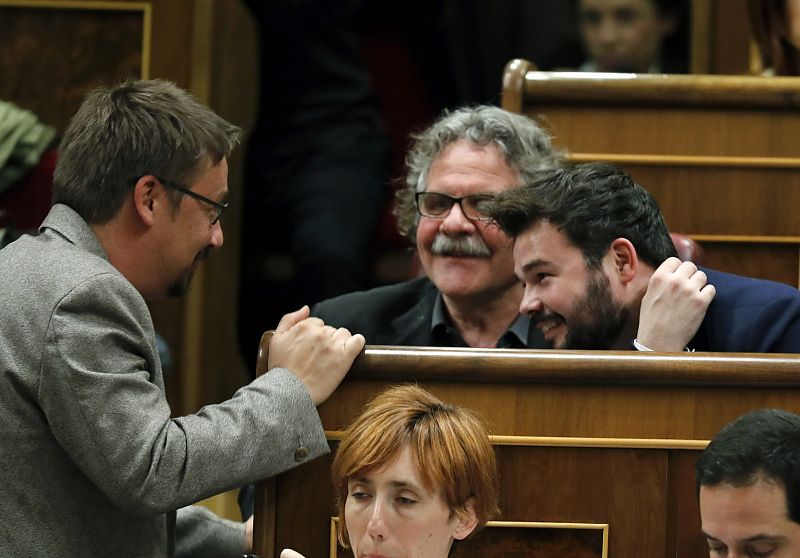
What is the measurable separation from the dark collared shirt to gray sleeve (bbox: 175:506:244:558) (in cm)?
56

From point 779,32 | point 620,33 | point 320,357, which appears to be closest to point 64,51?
point 620,33

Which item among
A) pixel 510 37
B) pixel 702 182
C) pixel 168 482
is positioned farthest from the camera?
pixel 510 37

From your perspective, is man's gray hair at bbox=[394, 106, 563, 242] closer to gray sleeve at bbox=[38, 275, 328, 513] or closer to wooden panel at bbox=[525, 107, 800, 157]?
wooden panel at bbox=[525, 107, 800, 157]

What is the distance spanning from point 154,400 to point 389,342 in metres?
0.78

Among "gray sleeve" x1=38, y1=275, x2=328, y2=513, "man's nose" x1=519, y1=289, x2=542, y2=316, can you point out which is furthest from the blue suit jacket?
"gray sleeve" x1=38, y1=275, x2=328, y2=513

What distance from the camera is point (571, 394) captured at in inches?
69.7

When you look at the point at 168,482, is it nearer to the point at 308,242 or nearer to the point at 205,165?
the point at 205,165

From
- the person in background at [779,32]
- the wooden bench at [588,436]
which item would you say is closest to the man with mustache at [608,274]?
the wooden bench at [588,436]

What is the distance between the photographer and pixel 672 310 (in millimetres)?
2059

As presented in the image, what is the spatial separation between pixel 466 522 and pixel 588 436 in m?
0.21

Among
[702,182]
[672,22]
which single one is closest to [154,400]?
[702,182]

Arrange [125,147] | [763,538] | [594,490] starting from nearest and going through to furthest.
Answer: [763,538] < [594,490] < [125,147]

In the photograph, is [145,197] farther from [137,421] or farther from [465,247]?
[465,247]

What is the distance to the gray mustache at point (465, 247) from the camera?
242 cm
